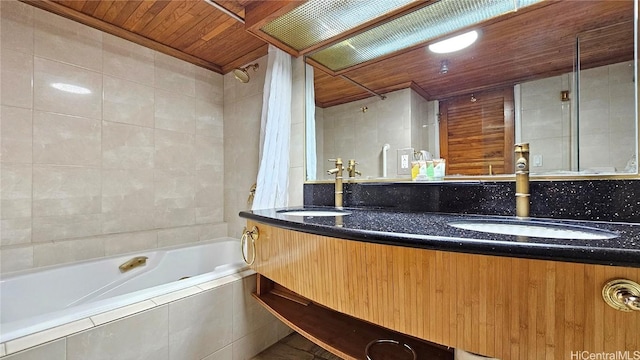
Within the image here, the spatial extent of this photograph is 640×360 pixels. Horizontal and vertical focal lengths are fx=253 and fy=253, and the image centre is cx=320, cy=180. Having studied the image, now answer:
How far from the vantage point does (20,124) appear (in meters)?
1.48

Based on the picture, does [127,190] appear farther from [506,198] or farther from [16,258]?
[506,198]

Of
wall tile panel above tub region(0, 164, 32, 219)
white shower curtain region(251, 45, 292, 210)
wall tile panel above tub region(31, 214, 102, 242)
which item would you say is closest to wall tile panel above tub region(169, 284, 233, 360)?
white shower curtain region(251, 45, 292, 210)

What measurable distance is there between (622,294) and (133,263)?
2251 millimetres

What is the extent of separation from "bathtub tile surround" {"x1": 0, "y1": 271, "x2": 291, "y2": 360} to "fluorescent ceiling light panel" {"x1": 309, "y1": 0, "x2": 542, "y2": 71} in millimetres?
1447

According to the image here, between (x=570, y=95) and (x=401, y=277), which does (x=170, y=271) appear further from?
(x=570, y=95)

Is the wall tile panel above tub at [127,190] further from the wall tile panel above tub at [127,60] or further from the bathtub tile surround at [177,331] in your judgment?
the bathtub tile surround at [177,331]

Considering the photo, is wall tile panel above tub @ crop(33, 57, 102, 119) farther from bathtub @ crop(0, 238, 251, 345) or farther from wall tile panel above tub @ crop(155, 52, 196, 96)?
bathtub @ crop(0, 238, 251, 345)

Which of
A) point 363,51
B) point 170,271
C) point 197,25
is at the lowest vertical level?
point 170,271

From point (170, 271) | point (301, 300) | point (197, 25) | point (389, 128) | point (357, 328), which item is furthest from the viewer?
point (170, 271)

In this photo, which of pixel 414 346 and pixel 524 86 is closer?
pixel 414 346

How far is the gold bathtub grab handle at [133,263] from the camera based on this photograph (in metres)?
1.69

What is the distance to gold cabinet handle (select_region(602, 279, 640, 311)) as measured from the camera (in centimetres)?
43

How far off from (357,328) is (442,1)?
152 centimetres

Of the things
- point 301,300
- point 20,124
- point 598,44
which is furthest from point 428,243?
point 20,124
